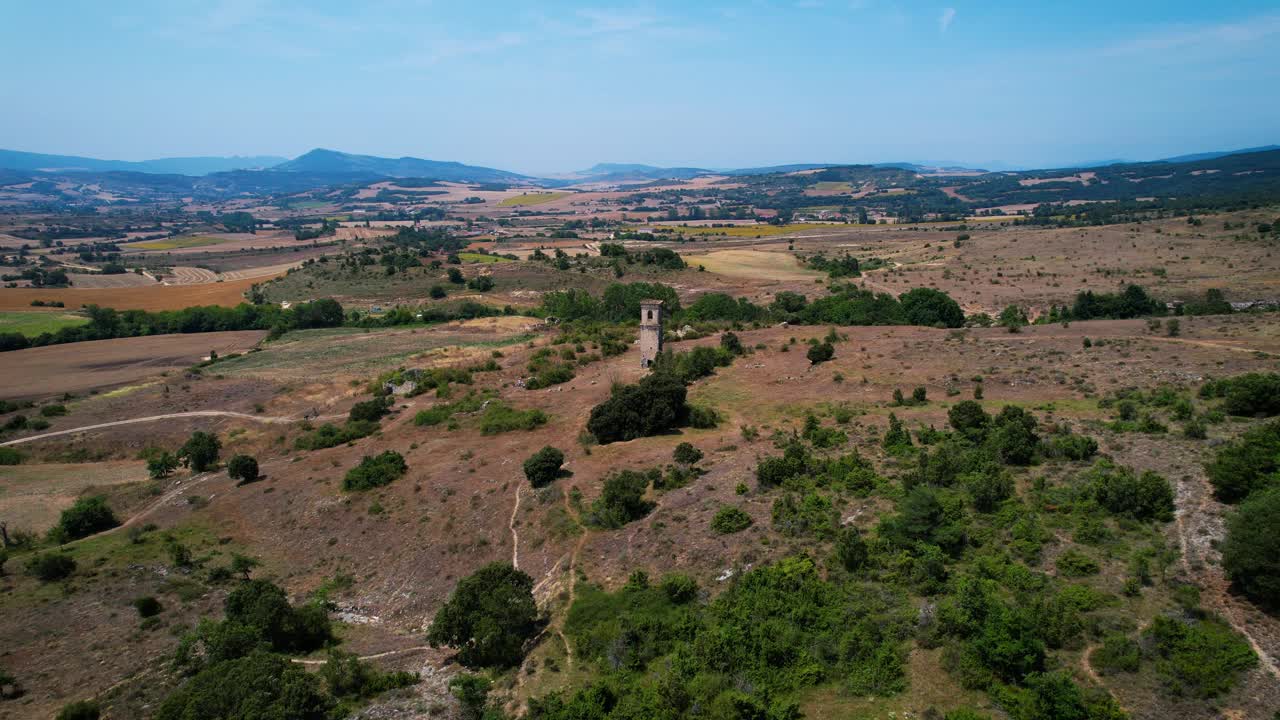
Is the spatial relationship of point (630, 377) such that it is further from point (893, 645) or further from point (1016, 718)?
point (1016, 718)

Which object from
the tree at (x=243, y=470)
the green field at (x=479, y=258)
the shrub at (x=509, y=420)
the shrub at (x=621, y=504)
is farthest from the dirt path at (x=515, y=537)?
the green field at (x=479, y=258)

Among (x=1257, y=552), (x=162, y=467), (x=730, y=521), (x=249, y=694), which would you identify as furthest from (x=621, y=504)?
(x=162, y=467)

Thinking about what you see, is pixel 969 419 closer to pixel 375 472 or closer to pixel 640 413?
pixel 640 413

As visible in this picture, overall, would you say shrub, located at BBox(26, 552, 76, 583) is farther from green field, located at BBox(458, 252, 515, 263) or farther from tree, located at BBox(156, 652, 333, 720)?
green field, located at BBox(458, 252, 515, 263)

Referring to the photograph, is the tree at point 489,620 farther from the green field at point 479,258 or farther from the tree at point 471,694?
the green field at point 479,258

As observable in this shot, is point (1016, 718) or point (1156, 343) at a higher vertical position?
point (1156, 343)

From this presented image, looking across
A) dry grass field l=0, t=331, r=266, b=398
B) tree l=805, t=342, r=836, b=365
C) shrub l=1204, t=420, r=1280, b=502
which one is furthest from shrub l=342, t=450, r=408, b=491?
dry grass field l=0, t=331, r=266, b=398

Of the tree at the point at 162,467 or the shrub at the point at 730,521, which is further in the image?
the tree at the point at 162,467

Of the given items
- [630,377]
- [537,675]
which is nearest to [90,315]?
[630,377]
